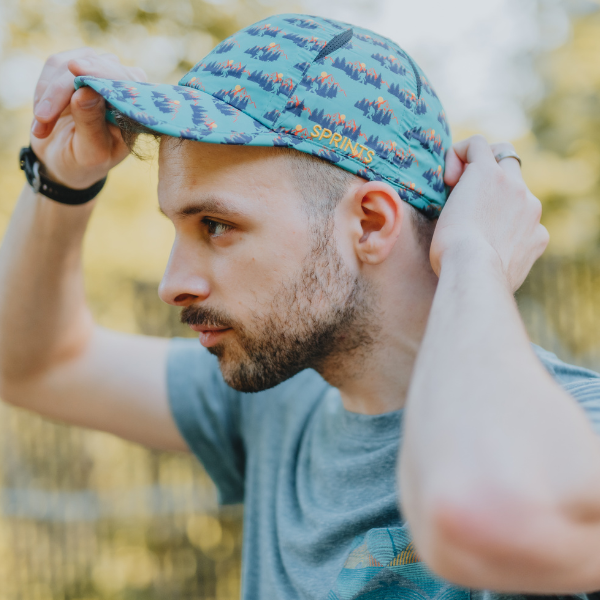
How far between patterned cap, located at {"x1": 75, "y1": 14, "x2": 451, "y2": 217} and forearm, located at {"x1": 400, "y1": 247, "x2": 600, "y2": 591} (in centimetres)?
74

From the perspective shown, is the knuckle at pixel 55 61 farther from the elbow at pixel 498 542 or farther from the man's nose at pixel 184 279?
the elbow at pixel 498 542

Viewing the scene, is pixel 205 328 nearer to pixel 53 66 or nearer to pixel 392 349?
pixel 392 349

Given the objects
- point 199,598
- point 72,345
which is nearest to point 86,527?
point 199,598

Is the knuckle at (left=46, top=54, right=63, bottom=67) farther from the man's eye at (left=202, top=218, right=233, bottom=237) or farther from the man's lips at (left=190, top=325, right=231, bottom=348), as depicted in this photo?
the man's lips at (left=190, top=325, right=231, bottom=348)

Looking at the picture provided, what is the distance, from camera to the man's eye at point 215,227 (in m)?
1.70

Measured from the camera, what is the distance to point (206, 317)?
1.76m

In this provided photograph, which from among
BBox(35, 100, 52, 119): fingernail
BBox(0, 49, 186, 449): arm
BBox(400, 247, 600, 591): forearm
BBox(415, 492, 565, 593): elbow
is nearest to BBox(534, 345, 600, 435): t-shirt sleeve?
BBox(400, 247, 600, 591): forearm

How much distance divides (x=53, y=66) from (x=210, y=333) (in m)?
1.04

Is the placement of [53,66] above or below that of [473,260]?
above

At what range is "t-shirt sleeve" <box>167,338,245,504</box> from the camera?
2.31 m

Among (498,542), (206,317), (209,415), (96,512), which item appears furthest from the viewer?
(96,512)

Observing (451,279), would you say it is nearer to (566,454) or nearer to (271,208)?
(566,454)

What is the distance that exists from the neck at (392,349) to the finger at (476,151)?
381 mm

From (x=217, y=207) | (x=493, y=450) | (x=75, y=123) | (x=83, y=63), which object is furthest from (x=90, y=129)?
(x=493, y=450)
